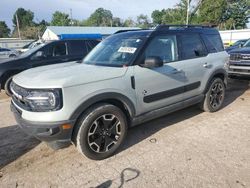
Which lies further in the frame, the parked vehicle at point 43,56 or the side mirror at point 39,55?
the side mirror at point 39,55

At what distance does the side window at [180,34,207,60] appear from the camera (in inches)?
177

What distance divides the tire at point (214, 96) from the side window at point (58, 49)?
5.01m

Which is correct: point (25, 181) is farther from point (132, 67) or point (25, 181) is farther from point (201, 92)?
point (201, 92)

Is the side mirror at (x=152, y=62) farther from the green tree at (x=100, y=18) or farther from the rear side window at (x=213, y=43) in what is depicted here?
the green tree at (x=100, y=18)

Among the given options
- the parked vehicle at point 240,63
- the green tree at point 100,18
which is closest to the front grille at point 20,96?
the parked vehicle at point 240,63

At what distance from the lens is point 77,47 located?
8.41 meters

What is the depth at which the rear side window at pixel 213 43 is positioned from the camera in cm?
506

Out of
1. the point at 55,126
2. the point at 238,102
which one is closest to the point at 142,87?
the point at 55,126

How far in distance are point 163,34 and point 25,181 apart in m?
3.10

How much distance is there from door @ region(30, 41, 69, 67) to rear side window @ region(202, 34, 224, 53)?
471cm

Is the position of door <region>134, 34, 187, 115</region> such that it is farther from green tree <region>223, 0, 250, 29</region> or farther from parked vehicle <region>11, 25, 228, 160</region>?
green tree <region>223, 0, 250, 29</region>

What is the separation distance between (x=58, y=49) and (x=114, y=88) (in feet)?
17.3

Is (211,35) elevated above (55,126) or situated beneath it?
elevated above

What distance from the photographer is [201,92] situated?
496 cm
